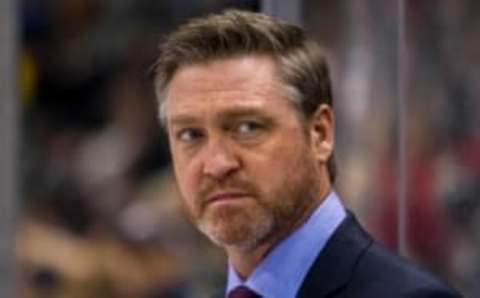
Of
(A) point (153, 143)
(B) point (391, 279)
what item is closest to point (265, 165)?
(B) point (391, 279)

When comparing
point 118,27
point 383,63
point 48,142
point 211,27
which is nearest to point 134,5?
point 118,27

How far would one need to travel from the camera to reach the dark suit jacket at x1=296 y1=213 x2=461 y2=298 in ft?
8.91

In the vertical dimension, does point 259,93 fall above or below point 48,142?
above

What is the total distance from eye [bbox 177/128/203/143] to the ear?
0.21 metres

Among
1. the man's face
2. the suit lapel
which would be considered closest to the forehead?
the man's face

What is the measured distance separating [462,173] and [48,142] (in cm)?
148

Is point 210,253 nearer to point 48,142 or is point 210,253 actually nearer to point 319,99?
point 48,142

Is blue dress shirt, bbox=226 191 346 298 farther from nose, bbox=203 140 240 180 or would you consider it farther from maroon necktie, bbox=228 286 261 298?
nose, bbox=203 140 240 180

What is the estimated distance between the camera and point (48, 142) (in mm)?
5844

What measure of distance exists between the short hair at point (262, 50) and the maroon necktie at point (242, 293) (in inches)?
10.5

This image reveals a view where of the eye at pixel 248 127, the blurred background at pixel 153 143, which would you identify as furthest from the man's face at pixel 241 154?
the blurred background at pixel 153 143

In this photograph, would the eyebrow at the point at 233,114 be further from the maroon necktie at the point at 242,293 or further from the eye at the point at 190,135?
the maroon necktie at the point at 242,293

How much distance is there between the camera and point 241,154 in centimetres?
280

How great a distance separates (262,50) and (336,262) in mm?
380
